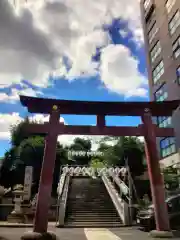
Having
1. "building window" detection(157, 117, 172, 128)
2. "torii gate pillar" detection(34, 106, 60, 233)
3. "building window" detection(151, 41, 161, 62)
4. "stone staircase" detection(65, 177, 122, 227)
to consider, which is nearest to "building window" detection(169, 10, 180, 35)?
"building window" detection(151, 41, 161, 62)

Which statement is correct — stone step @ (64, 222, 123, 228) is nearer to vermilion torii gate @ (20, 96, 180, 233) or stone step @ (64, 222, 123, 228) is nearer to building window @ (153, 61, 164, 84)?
vermilion torii gate @ (20, 96, 180, 233)

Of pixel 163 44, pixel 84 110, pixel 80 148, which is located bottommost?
pixel 84 110

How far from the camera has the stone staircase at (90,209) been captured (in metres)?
17.5

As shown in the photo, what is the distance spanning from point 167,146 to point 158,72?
935cm

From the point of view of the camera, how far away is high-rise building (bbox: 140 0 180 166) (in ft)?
93.9

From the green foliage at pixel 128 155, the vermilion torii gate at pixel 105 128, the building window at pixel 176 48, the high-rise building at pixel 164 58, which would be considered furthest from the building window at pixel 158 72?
the vermilion torii gate at pixel 105 128

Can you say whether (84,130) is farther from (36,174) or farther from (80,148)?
(80,148)

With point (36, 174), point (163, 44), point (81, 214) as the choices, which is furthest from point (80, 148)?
point (81, 214)

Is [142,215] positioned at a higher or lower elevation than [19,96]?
lower

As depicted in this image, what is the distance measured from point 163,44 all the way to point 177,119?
10.0 m

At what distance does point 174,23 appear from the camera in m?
30.3

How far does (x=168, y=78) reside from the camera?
3016 cm

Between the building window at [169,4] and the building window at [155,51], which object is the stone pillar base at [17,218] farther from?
the building window at [169,4]

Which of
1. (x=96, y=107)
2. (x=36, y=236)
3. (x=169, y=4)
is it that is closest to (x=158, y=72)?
(x=169, y=4)
